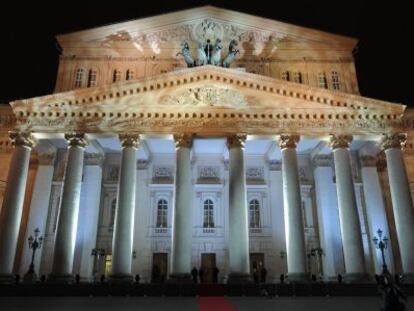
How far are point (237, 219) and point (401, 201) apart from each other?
391 inches

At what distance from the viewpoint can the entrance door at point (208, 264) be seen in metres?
29.1

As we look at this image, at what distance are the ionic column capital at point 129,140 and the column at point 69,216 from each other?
246 cm

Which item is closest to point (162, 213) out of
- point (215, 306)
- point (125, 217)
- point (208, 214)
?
point (208, 214)

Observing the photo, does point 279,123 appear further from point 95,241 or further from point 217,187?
point 95,241

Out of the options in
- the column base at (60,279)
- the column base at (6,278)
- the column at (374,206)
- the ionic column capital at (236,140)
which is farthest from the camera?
the column at (374,206)

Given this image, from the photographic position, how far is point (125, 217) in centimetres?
2277

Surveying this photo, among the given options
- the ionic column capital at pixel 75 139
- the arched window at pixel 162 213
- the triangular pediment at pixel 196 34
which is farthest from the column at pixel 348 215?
the ionic column capital at pixel 75 139

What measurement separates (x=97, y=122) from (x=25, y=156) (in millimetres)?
4769

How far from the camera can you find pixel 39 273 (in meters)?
26.8

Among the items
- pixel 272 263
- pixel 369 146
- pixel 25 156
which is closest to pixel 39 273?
pixel 25 156

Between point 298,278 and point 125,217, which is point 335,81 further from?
point 125,217

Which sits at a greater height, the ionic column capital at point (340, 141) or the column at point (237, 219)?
the ionic column capital at point (340, 141)

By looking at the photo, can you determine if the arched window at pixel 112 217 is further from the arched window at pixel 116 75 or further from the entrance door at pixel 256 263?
the entrance door at pixel 256 263

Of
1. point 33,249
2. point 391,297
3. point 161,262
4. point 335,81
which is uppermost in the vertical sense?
point 335,81
